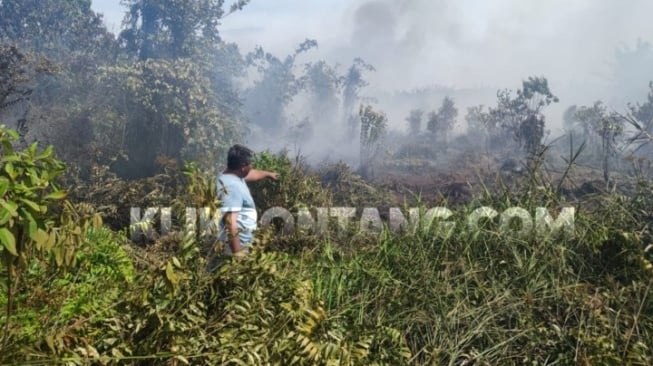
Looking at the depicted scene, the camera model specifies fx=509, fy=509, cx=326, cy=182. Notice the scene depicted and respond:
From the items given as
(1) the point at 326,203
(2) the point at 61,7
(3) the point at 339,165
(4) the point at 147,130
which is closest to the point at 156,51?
(2) the point at 61,7

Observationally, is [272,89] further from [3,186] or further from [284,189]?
[3,186]

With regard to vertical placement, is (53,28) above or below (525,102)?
above

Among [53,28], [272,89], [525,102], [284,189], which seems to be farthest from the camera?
[272,89]

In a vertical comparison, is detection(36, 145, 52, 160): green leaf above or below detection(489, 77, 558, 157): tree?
below

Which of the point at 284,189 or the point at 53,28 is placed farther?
the point at 53,28

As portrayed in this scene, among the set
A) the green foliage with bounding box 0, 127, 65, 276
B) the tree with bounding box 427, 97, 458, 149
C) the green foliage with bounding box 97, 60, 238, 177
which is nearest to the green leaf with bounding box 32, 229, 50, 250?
the green foliage with bounding box 0, 127, 65, 276

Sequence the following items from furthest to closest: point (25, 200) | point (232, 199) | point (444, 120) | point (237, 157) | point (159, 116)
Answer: point (444, 120) → point (159, 116) → point (237, 157) → point (232, 199) → point (25, 200)

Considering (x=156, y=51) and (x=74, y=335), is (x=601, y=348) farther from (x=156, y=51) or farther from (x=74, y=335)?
(x=156, y=51)

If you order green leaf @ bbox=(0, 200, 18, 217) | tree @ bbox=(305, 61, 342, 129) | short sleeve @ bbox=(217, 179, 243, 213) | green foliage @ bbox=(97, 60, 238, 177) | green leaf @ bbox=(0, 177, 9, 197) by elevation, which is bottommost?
short sleeve @ bbox=(217, 179, 243, 213)

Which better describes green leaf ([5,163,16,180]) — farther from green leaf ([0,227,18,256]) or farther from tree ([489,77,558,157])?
tree ([489,77,558,157])

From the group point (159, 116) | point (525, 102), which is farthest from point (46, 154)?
point (525, 102)

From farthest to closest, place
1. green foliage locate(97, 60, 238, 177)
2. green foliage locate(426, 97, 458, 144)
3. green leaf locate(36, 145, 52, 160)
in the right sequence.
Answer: green foliage locate(426, 97, 458, 144), green foliage locate(97, 60, 238, 177), green leaf locate(36, 145, 52, 160)

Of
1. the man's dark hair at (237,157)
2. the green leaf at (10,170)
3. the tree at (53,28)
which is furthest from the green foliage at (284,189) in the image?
the tree at (53,28)

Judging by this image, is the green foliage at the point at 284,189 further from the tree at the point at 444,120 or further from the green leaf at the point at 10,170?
the tree at the point at 444,120
